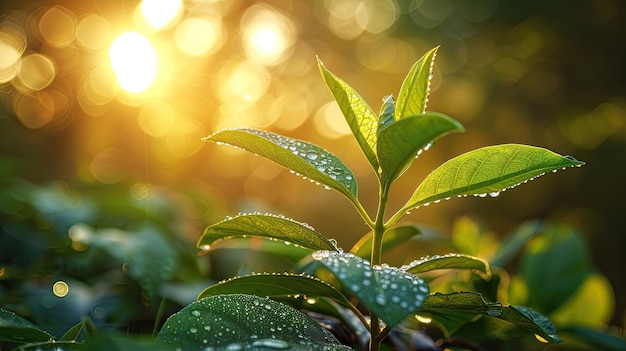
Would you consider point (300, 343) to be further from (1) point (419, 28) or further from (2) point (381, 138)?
(1) point (419, 28)

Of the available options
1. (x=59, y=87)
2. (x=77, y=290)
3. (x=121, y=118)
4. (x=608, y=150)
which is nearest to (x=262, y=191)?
(x=121, y=118)

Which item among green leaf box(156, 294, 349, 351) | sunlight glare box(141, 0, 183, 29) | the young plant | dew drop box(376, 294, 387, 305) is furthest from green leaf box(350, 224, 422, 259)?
sunlight glare box(141, 0, 183, 29)

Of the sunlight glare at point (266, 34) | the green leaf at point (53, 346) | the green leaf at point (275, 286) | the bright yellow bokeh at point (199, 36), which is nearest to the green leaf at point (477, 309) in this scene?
the green leaf at point (275, 286)

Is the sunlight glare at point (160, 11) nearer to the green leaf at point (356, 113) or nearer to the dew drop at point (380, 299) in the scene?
the green leaf at point (356, 113)

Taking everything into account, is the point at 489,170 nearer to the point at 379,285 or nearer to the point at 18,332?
the point at 379,285

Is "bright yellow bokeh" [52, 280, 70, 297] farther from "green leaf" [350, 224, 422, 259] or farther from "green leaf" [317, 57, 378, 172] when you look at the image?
"green leaf" [317, 57, 378, 172]

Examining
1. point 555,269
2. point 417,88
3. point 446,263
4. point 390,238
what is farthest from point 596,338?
point 417,88

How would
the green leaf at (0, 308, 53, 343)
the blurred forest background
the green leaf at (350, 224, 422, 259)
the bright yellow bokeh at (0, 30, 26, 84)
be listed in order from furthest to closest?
the blurred forest background
the bright yellow bokeh at (0, 30, 26, 84)
the green leaf at (350, 224, 422, 259)
the green leaf at (0, 308, 53, 343)

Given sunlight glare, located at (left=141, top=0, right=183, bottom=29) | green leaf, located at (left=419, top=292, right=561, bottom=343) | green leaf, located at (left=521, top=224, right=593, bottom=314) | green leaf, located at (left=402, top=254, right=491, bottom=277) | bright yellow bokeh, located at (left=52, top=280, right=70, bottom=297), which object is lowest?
green leaf, located at (left=521, top=224, right=593, bottom=314)
